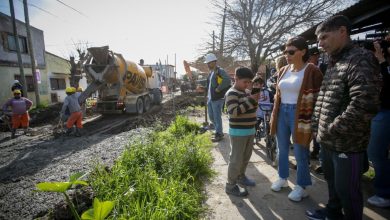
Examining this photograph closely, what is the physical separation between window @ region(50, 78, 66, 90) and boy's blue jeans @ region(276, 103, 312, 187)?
83.6 feet

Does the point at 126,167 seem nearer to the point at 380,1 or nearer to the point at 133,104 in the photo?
the point at 380,1

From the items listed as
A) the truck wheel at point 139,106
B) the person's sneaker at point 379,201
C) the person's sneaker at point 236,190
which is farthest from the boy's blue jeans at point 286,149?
the truck wheel at point 139,106

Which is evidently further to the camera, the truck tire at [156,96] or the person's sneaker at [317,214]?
the truck tire at [156,96]

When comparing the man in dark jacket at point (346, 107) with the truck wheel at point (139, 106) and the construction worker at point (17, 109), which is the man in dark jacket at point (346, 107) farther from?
the truck wheel at point (139, 106)

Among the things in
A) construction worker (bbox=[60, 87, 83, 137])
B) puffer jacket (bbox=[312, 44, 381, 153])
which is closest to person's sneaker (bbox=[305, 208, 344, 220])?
puffer jacket (bbox=[312, 44, 381, 153])

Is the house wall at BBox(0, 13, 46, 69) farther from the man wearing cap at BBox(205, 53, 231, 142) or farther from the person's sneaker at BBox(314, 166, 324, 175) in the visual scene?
the person's sneaker at BBox(314, 166, 324, 175)

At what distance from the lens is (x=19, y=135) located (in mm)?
8711

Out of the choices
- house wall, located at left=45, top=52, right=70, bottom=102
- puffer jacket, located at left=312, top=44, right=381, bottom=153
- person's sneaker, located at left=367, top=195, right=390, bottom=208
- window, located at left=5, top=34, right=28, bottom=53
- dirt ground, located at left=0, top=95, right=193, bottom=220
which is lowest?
dirt ground, located at left=0, top=95, right=193, bottom=220

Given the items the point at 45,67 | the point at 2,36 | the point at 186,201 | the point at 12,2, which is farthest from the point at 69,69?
the point at 186,201

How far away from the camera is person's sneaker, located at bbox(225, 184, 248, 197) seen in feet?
10.4

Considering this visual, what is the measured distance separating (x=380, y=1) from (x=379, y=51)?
5.00 ft

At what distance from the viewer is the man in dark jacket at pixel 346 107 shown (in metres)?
1.81

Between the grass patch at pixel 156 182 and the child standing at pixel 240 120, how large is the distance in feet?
1.79

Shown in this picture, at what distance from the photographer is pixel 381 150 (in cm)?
268
